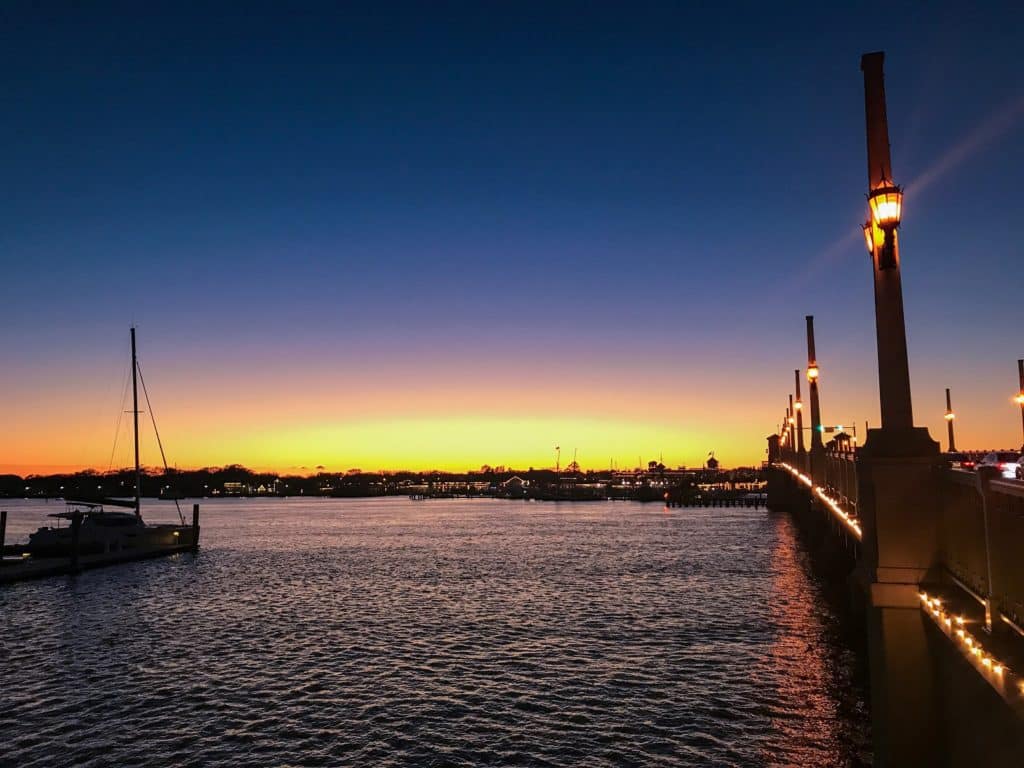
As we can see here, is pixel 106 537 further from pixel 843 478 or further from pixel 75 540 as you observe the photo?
pixel 843 478

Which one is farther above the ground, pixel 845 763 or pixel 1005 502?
pixel 1005 502

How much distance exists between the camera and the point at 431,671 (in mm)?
23203

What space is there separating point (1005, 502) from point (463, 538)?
80424mm

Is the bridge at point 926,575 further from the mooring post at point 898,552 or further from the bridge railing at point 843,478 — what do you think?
the bridge railing at point 843,478

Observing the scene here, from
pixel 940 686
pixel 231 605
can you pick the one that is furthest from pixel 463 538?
pixel 940 686

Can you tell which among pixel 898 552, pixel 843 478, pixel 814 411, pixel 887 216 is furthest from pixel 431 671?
pixel 814 411

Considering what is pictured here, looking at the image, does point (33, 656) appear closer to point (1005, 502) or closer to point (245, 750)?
point (245, 750)

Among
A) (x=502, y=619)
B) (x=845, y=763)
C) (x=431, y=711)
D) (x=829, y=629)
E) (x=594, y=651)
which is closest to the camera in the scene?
(x=845, y=763)

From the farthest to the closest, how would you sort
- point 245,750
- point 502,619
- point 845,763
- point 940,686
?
point 502,619 → point 245,750 → point 845,763 → point 940,686

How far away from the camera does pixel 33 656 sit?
25875 mm

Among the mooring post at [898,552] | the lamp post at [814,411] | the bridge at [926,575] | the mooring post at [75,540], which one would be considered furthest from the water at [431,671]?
the bridge at [926,575]

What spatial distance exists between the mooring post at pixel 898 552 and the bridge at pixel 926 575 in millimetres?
13

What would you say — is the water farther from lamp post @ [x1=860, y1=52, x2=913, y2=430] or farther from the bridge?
lamp post @ [x1=860, y1=52, x2=913, y2=430]

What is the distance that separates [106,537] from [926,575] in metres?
57.4
